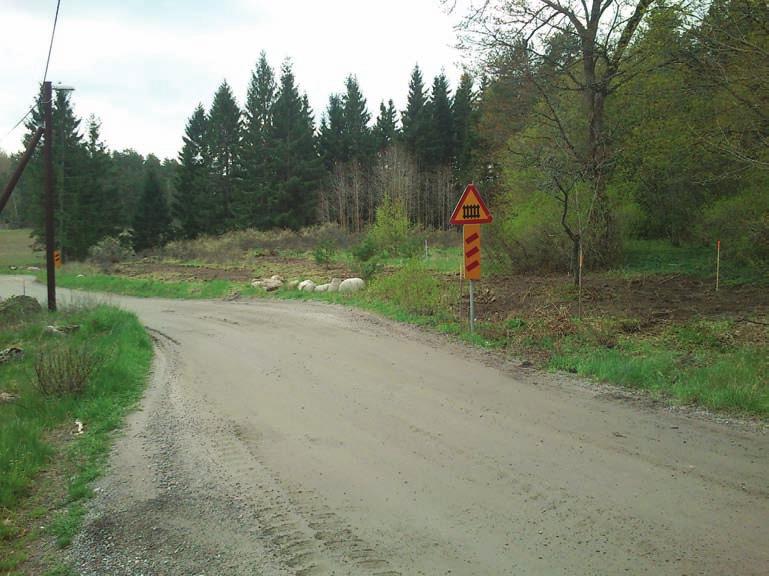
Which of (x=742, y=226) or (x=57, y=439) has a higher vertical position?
(x=742, y=226)

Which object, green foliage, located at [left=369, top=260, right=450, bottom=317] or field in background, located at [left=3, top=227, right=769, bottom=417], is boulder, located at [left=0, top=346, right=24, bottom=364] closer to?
field in background, located at [left=3, top=227, right=769, bottom=417]

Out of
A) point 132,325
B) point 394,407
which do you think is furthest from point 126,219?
point 394,407

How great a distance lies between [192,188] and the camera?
66.3m

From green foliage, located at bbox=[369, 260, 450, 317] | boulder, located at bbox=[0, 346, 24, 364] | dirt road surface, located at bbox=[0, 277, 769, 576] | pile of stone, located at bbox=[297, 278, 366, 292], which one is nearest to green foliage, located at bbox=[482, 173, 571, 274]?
green foliage, located at bbox=[369, 260, 450, 317]

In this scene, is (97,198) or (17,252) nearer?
(97,198)

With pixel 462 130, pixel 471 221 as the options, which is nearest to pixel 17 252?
pixel 462 130

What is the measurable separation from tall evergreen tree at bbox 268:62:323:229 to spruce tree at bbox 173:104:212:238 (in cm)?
918

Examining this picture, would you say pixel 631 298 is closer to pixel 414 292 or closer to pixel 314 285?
pixel 414 292

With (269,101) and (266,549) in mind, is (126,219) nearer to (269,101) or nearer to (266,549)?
(269,101)

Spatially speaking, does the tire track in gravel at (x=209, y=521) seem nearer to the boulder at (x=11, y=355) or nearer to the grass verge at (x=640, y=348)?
the grass verge at (x=640, y=348)

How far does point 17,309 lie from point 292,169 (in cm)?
4325

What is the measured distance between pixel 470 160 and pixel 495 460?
53.2m

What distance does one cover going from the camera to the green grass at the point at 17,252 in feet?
201

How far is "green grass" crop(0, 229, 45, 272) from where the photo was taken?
61.2 metres
